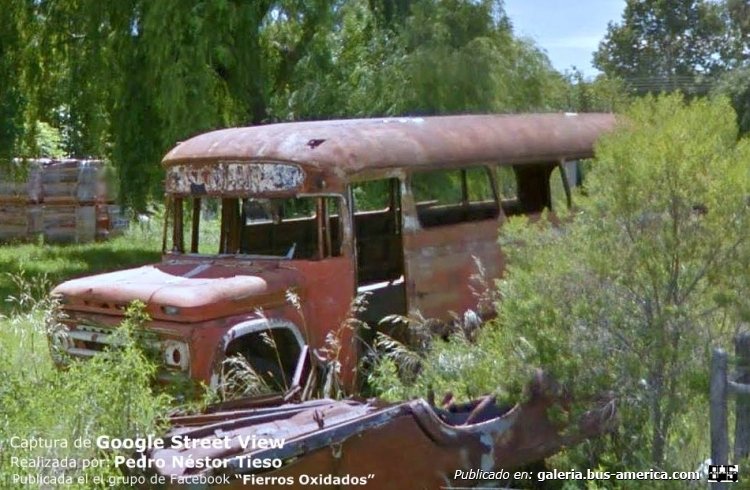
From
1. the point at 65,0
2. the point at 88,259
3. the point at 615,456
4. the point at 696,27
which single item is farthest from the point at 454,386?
the point at 696,27

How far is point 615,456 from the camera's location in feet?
17.9

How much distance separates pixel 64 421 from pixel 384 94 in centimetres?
1174

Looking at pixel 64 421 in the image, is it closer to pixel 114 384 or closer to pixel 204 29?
pixel 114 384

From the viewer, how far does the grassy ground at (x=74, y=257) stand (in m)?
16.2

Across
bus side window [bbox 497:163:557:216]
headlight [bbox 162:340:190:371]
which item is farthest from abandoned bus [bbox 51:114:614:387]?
bus side window [bbox 497:163:557:216]

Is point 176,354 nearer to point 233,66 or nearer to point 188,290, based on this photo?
point 188,290

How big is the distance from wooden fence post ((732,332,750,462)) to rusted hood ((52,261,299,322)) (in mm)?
2977

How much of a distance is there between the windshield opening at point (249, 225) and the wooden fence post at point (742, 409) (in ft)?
10.8

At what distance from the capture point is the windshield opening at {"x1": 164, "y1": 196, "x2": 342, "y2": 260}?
311 inches

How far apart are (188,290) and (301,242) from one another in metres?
2.01

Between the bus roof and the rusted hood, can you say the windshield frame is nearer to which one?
the bus roof

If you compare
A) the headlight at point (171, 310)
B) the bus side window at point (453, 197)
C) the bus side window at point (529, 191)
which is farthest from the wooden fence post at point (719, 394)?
the bus side window at point (529, 191)

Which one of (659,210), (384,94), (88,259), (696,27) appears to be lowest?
(88,259)

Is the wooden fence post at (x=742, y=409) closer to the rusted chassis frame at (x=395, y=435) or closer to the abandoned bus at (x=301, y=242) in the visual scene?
the rusted chassis frame at (x=395, y=435)
